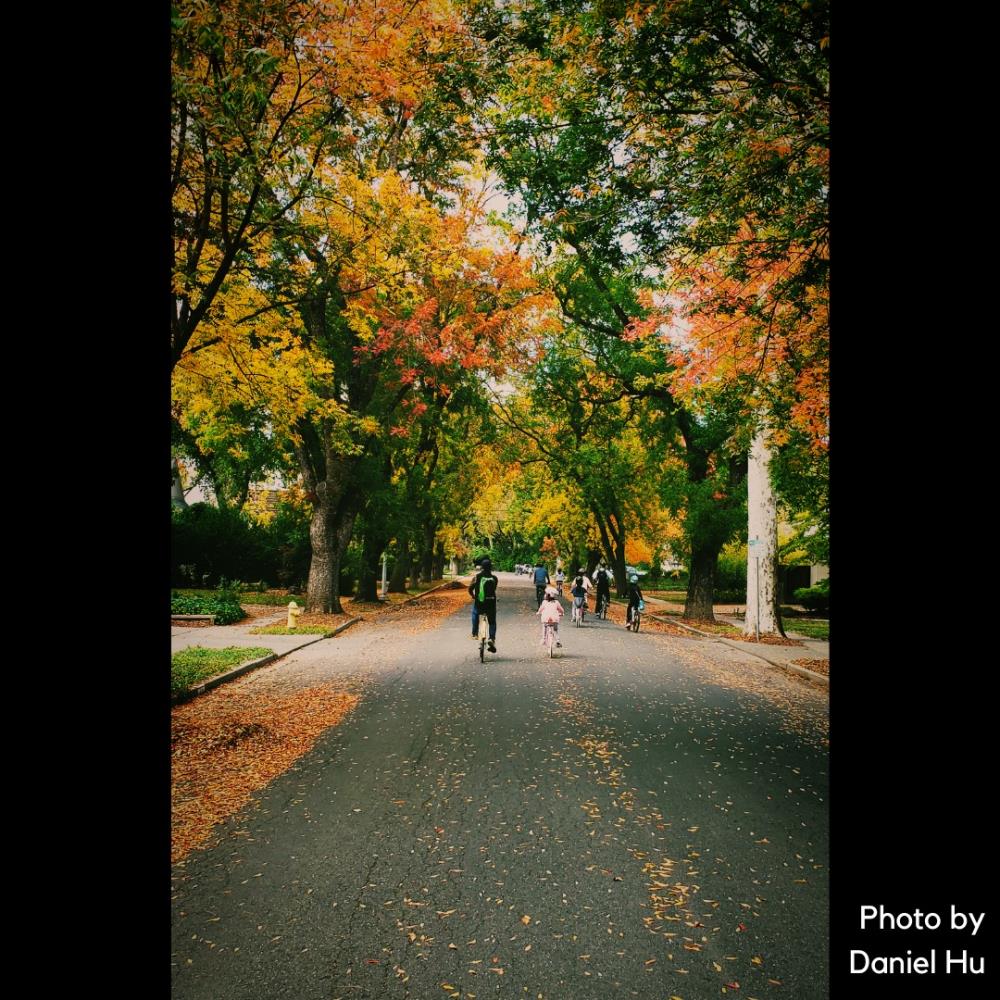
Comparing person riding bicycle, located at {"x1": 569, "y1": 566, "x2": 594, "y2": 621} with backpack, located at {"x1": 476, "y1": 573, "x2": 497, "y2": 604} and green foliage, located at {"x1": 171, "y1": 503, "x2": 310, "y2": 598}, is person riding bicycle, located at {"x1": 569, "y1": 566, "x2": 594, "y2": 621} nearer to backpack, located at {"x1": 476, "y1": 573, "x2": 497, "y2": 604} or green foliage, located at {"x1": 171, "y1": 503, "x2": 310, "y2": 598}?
backpack, located at {"x1": 476, "y1": 573, "x2": 497, "y2": 604}

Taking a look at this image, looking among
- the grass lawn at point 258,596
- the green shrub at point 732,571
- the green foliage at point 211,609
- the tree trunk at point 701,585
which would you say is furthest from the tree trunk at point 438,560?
the green foliage at point 211,609

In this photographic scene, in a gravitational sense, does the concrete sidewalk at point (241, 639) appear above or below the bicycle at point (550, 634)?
below

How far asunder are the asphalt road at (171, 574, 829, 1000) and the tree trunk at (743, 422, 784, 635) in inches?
377

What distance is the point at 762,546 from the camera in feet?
55.8

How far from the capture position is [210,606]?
63.2 feet

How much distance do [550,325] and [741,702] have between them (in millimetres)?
17898

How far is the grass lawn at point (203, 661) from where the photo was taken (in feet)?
31.6

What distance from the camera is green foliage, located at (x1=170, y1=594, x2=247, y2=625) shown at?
18422 mm

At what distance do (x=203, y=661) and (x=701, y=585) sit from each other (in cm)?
1715

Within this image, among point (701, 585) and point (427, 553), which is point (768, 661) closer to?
point (701, 585)

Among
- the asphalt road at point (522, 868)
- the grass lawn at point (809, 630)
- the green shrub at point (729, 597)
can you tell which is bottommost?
the green shrub at point (729, 597)

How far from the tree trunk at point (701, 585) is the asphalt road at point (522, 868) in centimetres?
1458

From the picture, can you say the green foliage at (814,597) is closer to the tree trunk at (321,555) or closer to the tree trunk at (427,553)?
the tree trunk at (321,555)
